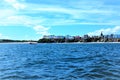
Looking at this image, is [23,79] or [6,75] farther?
[6,75]

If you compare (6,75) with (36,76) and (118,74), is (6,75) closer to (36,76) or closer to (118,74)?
(36,76)

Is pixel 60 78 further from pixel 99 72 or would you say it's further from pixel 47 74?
pixel 99 72

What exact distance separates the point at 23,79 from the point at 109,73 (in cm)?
724

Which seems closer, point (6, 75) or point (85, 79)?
point (85, 79)

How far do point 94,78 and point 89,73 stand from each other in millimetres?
2199

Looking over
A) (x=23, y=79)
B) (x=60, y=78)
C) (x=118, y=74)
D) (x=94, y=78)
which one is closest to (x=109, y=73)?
(x=118, y=74)

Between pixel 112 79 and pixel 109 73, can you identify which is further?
pixel 109 73

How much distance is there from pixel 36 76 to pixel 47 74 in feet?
4.33

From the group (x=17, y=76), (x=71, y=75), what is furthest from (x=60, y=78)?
(x=17, y=76)

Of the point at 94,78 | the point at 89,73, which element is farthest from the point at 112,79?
the point at 89,73

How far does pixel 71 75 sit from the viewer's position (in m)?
25.8

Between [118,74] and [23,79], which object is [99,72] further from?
[23,79]

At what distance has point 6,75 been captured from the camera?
2597 cm

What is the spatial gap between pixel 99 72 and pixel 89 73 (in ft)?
3.76
